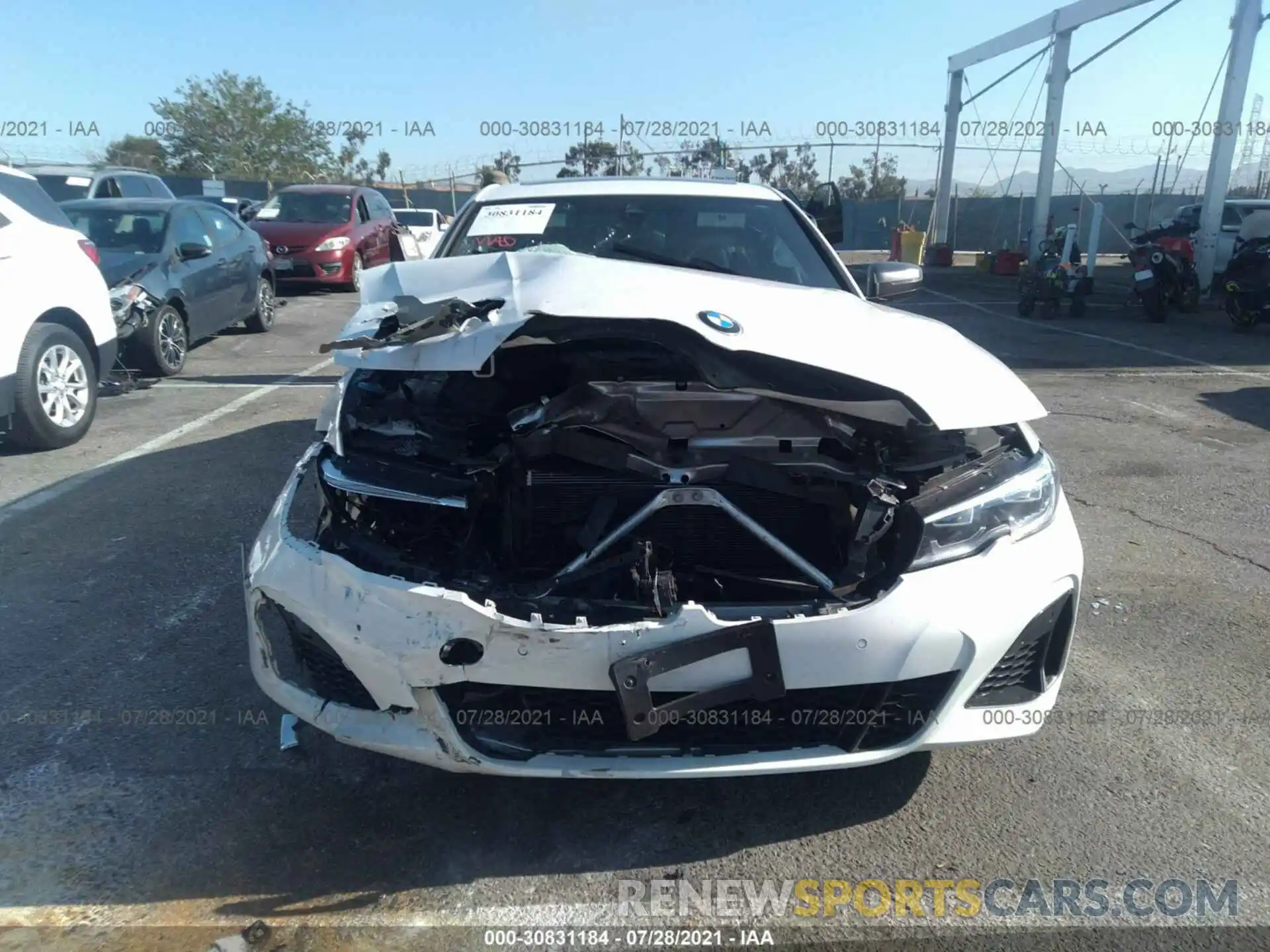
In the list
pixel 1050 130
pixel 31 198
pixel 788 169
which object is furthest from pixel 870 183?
pixel 31 198

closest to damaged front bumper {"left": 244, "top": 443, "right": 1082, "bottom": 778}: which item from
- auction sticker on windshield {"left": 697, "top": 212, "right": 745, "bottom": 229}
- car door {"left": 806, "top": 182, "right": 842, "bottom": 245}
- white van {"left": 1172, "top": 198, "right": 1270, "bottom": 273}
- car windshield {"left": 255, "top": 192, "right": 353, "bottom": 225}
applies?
auction sticker on windshield {"left": 697, "top": 212, "right": 745, "bottom": 229}

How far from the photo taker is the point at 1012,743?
9.42ft

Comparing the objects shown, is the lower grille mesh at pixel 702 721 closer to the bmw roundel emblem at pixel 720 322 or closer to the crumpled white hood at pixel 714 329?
the crumpled white hood at pixel 714 329

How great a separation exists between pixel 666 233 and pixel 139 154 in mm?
42274

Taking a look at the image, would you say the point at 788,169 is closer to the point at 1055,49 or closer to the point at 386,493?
the point at 1055,49

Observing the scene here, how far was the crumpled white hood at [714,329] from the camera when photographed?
2.44m

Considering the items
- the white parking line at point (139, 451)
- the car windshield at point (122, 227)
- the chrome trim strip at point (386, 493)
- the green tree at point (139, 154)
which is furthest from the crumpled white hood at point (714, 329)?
the green tree at point (139, 154)

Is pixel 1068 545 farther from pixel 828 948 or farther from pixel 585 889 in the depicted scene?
pixel 585 889

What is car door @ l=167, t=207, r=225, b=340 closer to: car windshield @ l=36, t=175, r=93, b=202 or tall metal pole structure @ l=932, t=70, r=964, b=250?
car windshield @ l=36, t=175, r=93, b=202

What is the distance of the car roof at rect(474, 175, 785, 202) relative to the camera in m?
4.27

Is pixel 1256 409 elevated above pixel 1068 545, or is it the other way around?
pixel 1068 545

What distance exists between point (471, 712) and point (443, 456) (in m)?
0.75

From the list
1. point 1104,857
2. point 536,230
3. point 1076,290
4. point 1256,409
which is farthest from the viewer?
point 1076,290

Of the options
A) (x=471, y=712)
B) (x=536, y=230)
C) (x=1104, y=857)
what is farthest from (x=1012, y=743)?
(x=536, y=230)
